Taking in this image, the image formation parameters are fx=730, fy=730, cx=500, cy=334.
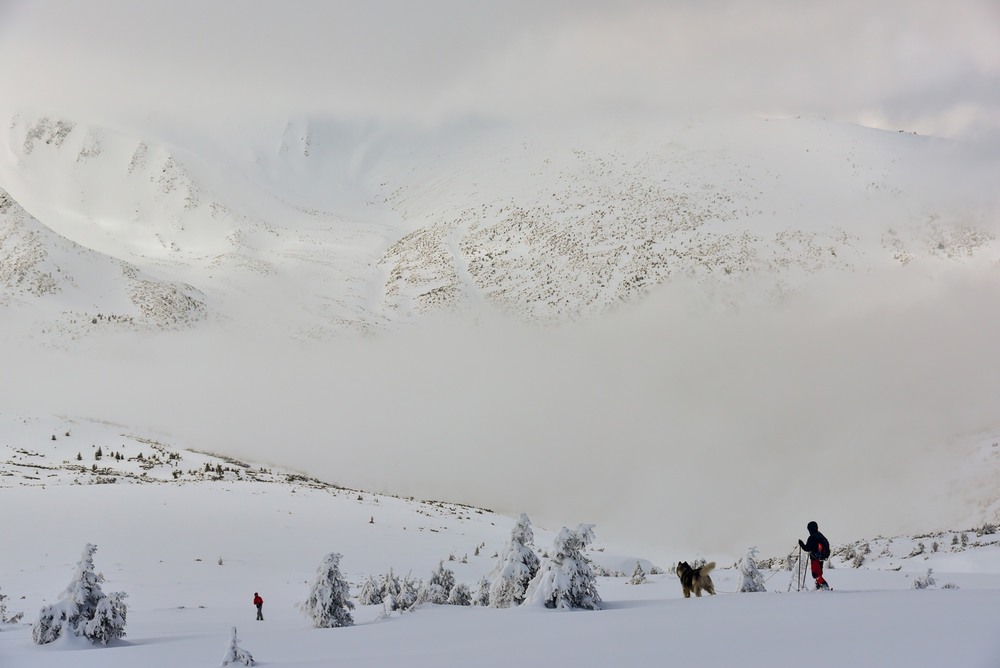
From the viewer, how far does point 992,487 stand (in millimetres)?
46938

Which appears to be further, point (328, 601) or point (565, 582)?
point (328, 601)

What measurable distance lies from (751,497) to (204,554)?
5067 centimetres

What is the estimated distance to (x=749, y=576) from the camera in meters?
16.7

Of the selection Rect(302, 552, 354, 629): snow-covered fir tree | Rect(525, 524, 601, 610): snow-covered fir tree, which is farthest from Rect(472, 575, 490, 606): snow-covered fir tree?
Rect(525, 524, 601, 610): snow-covered fir tree

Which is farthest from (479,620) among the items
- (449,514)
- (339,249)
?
(339,249)

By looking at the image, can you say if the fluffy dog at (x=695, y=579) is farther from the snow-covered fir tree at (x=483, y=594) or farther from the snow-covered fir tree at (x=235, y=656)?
the snow-covered fir tree at (x=235, y=656)

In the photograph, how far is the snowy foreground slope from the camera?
24.1 feet

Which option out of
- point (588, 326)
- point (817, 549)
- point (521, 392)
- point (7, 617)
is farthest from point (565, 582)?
point (588, 326)

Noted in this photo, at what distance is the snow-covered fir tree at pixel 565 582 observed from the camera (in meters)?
11.8

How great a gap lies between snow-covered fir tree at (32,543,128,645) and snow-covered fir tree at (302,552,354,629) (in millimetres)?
3371

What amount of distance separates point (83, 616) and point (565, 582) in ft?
26.5

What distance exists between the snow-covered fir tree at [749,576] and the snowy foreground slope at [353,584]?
5.49 ft

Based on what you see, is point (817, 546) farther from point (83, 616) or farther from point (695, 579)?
point (83, 616)

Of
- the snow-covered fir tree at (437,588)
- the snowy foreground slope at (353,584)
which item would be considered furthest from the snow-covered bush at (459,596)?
the snowy foreground slope at (353,584)
